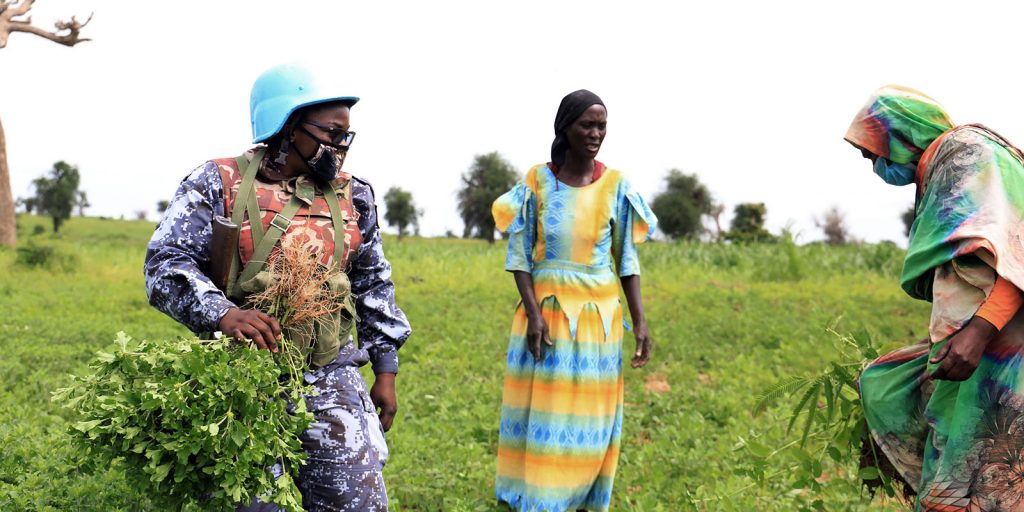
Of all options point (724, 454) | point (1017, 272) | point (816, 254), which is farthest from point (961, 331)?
point (816, 254)

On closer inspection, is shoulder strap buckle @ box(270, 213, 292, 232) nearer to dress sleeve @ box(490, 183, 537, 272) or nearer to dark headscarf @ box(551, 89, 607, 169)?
dress sleeve @ box(490, 183, 537, 272)

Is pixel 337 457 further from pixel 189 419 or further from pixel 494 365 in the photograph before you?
pixel 494 365

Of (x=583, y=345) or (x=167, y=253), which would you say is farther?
(x=583, y=345)

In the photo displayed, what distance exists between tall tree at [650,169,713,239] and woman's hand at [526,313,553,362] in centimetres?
3827

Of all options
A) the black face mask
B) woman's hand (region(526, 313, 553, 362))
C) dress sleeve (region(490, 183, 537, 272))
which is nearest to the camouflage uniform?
the black face mask

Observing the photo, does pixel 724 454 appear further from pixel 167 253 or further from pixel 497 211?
pixel 167 253

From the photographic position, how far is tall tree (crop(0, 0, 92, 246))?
2113 centimetres

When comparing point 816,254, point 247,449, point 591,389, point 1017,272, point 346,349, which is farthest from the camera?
point 816,254

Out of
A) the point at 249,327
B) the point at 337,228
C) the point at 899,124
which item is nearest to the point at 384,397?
the point at 337,228

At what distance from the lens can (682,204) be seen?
4297cm

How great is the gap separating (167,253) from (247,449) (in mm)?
714

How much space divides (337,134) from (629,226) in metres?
2.20

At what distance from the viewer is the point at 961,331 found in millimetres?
2861

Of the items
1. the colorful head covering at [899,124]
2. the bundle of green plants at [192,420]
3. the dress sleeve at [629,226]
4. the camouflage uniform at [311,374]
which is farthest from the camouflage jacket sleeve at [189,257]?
the dress sleeve at [629,226]
